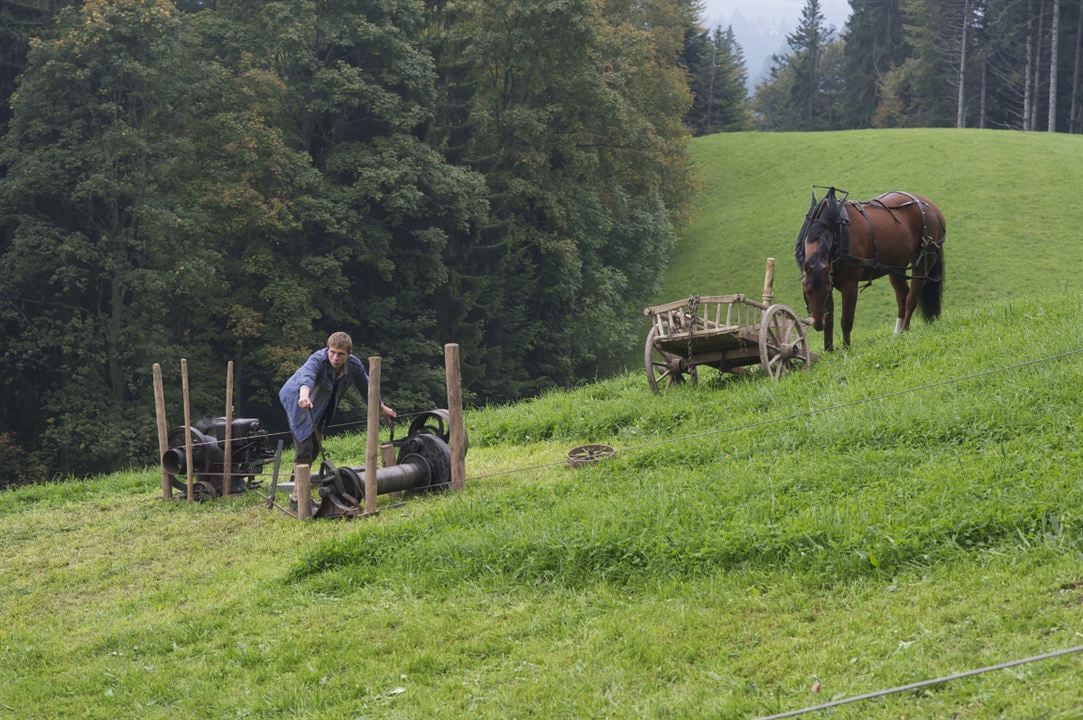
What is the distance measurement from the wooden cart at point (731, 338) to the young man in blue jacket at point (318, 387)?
411 centimetres

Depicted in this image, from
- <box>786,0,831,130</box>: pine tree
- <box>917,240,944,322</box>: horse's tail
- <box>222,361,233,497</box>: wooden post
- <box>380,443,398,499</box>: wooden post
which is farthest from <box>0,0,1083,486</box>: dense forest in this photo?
<box>786,0,831,130</box>: pine tree

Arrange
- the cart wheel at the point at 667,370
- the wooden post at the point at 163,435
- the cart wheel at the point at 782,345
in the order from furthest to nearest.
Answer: the cart wheel at the point at 667,370 → the wooden post at the point at 163,435 → the cart wheel at the point at 782,345

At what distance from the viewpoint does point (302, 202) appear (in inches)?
1236

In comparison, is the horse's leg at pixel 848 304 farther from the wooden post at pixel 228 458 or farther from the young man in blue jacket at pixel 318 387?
the wooden post at pixel 228 458

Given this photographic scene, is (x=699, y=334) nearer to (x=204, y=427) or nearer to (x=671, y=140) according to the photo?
(x=204, y=427)

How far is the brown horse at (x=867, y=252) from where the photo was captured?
1517 centimetres

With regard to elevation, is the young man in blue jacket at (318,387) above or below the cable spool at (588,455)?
above

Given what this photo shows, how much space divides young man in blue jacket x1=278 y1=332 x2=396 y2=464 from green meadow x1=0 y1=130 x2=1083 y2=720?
0.99 m

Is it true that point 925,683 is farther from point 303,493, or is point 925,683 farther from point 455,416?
point 303,493

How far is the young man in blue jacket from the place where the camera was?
12.5 m

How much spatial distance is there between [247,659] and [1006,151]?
175 feet

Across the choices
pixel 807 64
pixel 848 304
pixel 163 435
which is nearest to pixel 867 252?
pixel 848 304

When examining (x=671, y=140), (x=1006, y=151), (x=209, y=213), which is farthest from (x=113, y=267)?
(x=1006, y=151)

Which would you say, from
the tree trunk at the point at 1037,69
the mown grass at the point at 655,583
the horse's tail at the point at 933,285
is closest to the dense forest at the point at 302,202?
the mown grass at the point at 655,583
